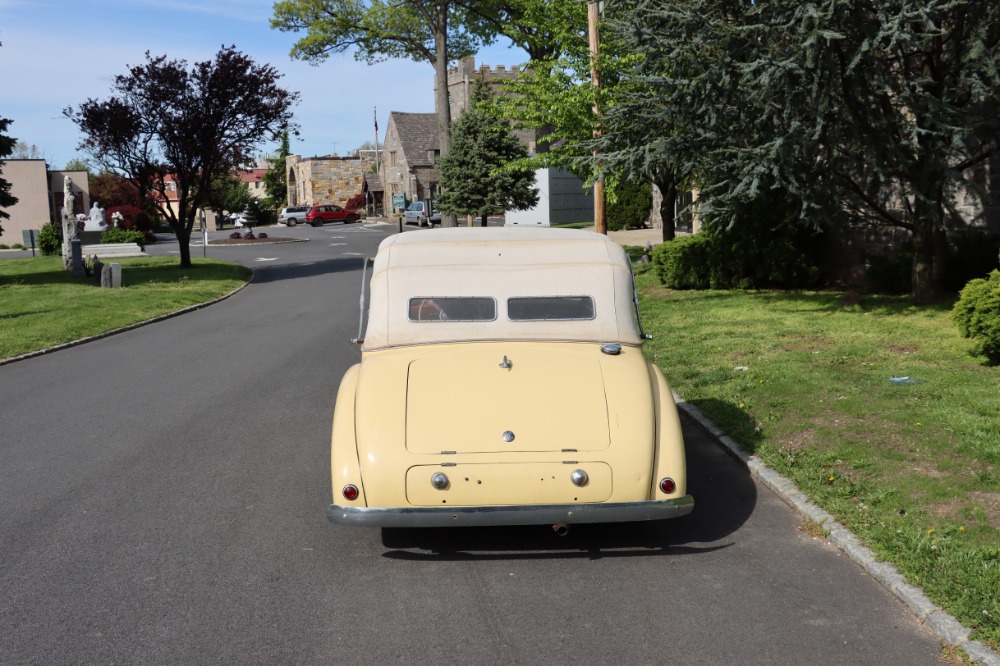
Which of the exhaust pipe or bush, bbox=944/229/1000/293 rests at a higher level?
bush, bbox=944/229/1000/293

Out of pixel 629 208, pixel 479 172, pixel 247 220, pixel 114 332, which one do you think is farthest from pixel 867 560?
pixel 247 220

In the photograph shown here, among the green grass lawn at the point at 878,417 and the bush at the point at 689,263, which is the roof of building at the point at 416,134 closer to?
the bush at the point at 689,263

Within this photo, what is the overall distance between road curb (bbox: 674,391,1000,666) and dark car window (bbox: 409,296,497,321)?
250 cm

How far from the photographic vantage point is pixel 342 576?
5.68 meters

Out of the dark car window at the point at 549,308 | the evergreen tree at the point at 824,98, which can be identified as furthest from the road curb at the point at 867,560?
the evergreen tree at the point at 824,98

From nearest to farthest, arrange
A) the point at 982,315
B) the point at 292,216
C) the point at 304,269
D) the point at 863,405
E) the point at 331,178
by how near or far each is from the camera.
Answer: the point at 863,405 < the point at 982,315 < the point at 304,269 < the point at 292,216 < the point at 331,178

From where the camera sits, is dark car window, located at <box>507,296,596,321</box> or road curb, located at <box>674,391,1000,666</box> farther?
dark car window, located at <box>507,296,596,321</box>

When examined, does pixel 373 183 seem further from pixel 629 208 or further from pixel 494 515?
pixel 494 515

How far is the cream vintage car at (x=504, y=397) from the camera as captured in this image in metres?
5.62

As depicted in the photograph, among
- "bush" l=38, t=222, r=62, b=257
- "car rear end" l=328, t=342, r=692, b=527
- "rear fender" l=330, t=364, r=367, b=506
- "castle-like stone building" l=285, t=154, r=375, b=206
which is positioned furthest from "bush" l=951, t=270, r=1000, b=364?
"castle-like stone building" l=285, t=154, r=375, b=206

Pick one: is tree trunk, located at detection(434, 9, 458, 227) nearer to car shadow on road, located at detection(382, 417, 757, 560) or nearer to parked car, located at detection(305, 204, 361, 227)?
parked car, located at detection(305, 204, 361, 227)

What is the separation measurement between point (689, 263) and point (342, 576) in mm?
14888

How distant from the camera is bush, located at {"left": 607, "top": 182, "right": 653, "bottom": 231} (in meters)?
42.8

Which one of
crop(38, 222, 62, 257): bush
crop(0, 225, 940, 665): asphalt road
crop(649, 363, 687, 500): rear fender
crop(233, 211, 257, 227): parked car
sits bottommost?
crop(0, 225, 940, 665): asphalt road
